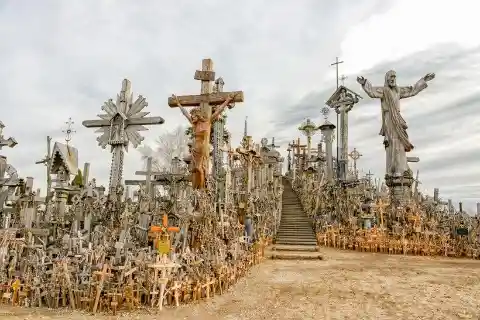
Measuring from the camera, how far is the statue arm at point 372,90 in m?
24.7

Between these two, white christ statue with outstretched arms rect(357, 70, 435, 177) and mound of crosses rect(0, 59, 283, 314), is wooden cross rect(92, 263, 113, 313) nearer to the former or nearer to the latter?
mound of crosses rect(0, 59, 283, 314)

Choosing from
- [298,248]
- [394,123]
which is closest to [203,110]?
[298,248]

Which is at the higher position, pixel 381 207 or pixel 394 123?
pixel 394 123

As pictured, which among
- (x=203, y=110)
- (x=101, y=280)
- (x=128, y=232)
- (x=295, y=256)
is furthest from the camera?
(x=295, y=256)

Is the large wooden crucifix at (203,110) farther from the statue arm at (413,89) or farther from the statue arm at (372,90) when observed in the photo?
the statue arm at (413,89)

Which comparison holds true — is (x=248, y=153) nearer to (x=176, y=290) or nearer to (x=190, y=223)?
(x=190, y=223)

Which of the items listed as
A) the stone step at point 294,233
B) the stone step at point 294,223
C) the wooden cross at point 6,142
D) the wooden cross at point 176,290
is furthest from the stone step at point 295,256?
the wooden cross at point 6,142

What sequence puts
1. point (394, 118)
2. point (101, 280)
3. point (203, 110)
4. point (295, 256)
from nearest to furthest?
point (101, 280), point (203, 110), point (295, 256), point (394, 118)

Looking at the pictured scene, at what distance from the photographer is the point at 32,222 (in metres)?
13.7

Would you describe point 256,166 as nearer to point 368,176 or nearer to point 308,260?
point 308,260

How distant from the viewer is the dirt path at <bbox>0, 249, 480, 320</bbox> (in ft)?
26.2

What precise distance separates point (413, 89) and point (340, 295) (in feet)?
62.6

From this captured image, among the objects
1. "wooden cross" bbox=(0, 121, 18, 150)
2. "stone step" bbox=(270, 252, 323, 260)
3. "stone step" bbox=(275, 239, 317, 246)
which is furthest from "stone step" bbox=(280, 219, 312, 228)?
"wooden cross" bbox=(0, 121, 18, 150)

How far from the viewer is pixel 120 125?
15.6 m
